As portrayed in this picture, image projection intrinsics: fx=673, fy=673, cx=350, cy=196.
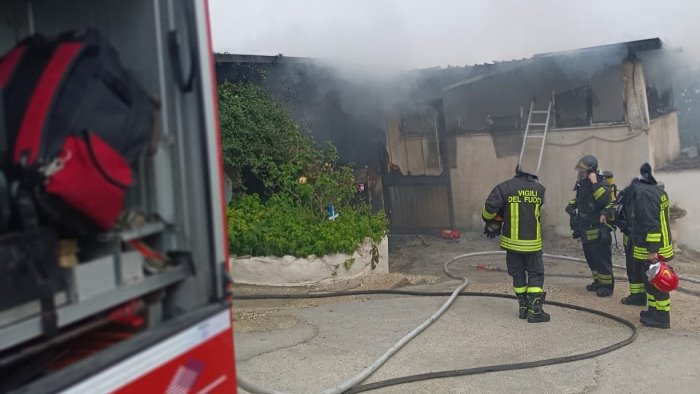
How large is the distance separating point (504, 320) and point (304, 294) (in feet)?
7.36

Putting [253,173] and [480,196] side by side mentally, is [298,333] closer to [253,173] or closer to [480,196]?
[253,173]

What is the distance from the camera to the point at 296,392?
461cm

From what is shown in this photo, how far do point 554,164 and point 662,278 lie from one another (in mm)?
6003

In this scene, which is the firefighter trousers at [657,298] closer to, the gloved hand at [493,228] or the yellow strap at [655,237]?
the yellow strap at [655,237]

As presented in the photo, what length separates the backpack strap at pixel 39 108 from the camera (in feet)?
6.04

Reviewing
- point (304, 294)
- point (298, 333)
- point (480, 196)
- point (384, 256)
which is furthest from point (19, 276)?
point (480, 196)

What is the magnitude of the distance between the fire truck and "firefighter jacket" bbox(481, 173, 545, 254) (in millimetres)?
4321

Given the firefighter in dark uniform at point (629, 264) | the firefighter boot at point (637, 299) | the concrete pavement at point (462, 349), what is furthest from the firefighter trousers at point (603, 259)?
the concrete pavement at point (462, 349)

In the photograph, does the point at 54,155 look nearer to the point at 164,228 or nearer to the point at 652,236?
the point at 164,228

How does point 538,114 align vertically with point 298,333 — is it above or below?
above

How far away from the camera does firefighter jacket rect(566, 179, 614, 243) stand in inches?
283

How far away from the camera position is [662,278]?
228 inches

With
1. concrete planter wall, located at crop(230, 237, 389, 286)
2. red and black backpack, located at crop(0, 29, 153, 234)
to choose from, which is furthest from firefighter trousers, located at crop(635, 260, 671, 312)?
red and black backpack, located at crop(0, 29, 153, 234)

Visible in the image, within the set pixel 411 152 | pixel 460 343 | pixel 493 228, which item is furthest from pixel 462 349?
pixel 411 152
